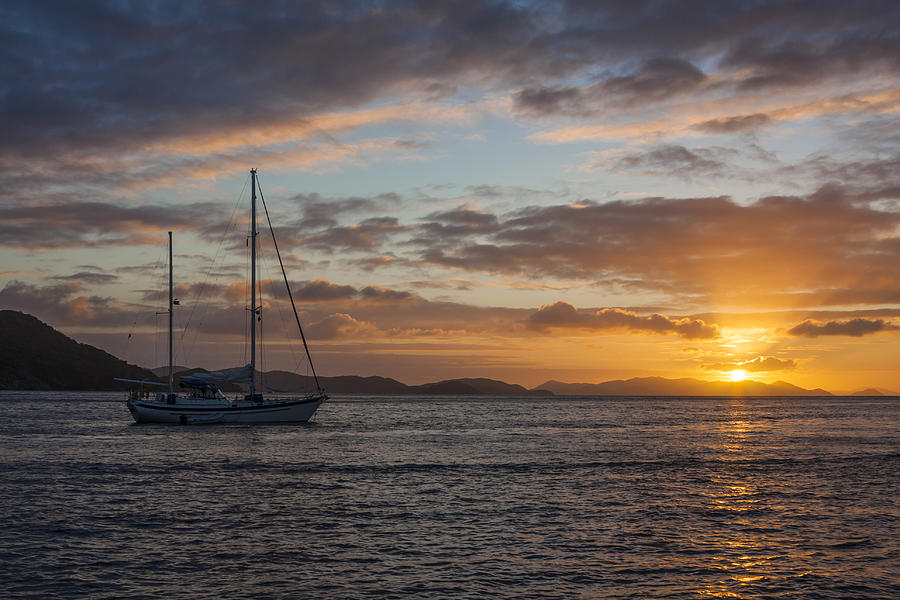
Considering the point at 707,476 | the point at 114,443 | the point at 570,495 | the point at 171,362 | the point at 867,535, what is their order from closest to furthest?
the point at 867,535 → the point at 570,495 → the point at 707,476 → the point at 114,443 → the point at 171,362

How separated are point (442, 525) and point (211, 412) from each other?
2533 inches

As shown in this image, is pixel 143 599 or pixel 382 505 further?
pixel 382 505

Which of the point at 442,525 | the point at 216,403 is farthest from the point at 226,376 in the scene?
the point at 442,525

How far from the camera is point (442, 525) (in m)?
32.4

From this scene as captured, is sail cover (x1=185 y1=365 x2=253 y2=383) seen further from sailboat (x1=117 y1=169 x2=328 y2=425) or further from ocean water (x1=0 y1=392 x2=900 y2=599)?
ocean water (x1=0 y1=392 x2=900 y2=599)

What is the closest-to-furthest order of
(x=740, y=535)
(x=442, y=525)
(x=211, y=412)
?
(x=740, y=535) < (x=442, y=525) < (x=211, y=412)

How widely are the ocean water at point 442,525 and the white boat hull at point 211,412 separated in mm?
24541

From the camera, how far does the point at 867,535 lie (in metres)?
30.8

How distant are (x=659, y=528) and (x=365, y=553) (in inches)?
510

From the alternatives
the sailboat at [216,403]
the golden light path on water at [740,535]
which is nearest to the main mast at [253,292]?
the sailboat at [216,403]

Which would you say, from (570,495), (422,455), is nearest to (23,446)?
(422,455)

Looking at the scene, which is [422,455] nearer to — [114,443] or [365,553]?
[114,443]

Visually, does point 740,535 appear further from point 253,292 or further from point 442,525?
point 253,292

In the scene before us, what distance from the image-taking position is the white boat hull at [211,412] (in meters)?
90.5
